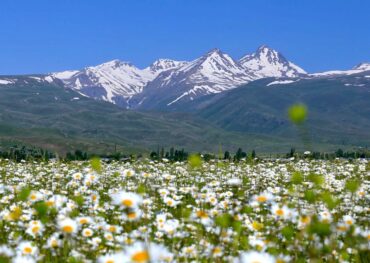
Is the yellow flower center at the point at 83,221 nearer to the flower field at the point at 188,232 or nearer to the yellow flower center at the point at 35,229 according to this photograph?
the flower field at the point at 188,232

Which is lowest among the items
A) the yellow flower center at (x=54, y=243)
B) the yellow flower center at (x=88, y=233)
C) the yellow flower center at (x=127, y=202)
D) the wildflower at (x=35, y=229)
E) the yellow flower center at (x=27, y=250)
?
the yellow flower center at (x=27, y=250)

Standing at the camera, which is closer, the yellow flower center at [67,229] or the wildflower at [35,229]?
the yellow flower center at [67,229]

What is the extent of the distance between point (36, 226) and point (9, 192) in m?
5.45

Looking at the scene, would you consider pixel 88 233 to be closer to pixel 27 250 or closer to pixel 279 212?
pixel 27 250

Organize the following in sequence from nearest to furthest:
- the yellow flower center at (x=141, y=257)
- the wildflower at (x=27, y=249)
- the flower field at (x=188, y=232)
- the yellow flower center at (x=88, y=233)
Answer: the yellow flower center at (x=141, y=257) < the flower field at (x=188, y=232) < the wildflower at (x=27, y=249) < the yellow flower center at (x=88, y=233)

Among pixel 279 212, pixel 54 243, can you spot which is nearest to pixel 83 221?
pixel 54 243

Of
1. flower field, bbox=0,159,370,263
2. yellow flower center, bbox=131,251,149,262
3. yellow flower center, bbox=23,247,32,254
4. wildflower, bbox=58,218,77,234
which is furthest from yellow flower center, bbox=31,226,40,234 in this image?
yellow flower center, bbox=131,251,149,262

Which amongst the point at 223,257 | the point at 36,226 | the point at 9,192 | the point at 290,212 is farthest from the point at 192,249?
the point at 9,192

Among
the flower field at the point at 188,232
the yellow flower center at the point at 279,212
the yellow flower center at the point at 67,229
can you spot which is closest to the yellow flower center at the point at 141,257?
the flower field at the point at 188,232

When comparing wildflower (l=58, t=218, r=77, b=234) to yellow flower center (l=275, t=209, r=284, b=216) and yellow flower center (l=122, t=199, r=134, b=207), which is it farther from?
yellow flower center (l=275, t=209, r=284, b=216)

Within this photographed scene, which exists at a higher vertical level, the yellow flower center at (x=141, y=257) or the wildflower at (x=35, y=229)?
the yellow flower center at (x=141, y=257)

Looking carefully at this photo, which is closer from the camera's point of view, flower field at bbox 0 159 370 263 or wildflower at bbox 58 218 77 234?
flower field at bbox 0 159 370 263

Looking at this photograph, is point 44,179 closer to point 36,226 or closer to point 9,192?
point 9,192

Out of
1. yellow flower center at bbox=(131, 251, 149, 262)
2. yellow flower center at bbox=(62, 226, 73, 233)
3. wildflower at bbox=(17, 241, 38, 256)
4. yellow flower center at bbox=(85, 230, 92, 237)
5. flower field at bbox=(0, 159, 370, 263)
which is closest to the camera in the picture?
yellow flower center at bbox=(131, 251, 149, 262)
